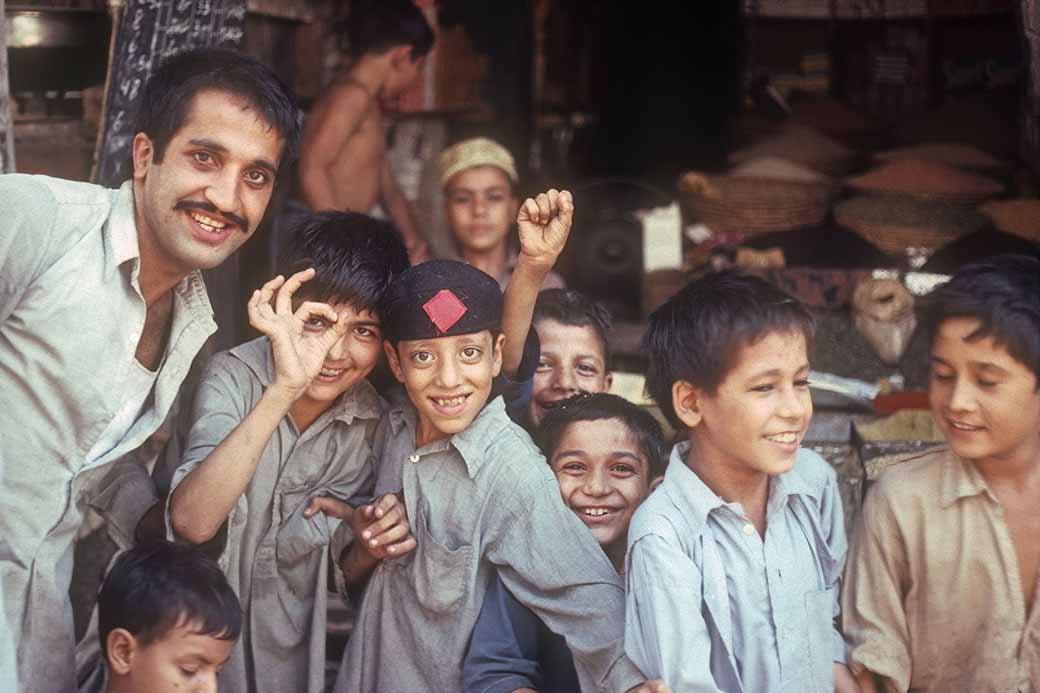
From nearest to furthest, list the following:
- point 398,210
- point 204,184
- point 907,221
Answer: point 204,184 < point 907,221 < point 398,210

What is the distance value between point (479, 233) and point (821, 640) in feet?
8.34

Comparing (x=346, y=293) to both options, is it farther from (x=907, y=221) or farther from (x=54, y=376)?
(x=907, y=221)

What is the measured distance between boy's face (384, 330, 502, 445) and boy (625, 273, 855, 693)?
0.45 metres

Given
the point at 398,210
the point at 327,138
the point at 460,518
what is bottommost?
the point at 460,518

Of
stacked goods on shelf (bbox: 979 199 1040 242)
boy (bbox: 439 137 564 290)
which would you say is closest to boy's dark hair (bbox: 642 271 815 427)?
boy (bbox: 439 137 564 290)

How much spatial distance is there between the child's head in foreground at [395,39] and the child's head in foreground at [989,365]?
3.64m

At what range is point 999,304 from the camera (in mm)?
2850

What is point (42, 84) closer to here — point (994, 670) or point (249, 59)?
point (249, 59)

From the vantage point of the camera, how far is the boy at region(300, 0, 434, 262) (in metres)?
5.66

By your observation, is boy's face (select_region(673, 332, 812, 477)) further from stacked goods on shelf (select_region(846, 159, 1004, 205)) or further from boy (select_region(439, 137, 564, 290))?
stacked goods on shelf (select_region(846, 159, 1004, 205))

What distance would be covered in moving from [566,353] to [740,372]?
0.95m

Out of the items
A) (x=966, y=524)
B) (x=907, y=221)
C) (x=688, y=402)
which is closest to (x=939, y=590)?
(x=966, y=524)

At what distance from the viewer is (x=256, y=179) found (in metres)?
3.25

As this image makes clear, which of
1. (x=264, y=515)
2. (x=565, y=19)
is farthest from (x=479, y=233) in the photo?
(x=565, y=19)
